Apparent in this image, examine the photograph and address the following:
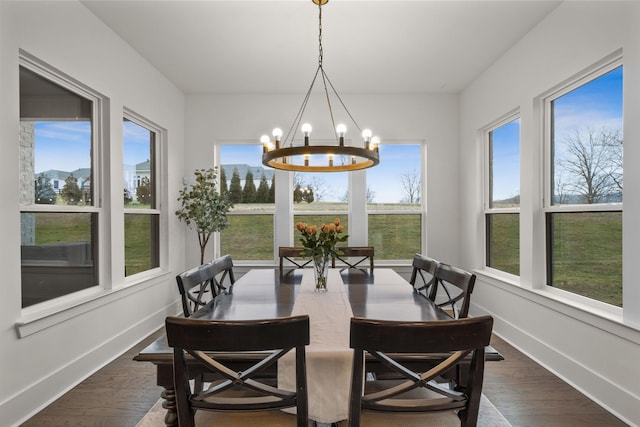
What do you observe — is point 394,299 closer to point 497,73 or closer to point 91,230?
point 91,230

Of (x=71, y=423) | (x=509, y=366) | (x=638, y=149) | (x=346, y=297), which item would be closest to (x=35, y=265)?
(x=71, y=423)

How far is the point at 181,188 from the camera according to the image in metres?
4.71

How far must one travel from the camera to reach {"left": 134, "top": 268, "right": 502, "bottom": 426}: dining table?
1.39 m

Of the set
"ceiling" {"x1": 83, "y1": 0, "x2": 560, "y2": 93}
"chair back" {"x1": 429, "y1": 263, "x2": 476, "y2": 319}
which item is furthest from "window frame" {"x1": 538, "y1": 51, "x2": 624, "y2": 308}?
"chair back" {"x1": 429, "y1": 263, "x2": 476, "y2": 319}

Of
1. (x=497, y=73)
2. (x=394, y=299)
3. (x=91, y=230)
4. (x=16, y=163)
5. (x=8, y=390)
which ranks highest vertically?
(x=497, y=73)

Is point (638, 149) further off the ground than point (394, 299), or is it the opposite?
point (638, 149)

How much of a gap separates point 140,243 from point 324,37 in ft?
9.19

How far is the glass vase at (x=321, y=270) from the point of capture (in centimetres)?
244

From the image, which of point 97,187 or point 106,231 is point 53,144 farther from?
point 106,231

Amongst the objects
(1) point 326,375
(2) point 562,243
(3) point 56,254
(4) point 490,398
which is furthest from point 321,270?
(2) point 562,243

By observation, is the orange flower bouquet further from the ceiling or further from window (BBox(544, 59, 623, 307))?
window (BBox(544, 59, 623, 307))

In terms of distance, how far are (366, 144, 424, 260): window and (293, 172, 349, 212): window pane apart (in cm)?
36

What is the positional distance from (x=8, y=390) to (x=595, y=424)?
3541 millimetres

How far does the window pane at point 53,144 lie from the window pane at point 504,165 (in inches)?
159
